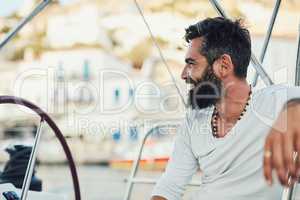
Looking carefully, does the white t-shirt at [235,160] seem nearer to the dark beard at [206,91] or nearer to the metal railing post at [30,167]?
the dark beard at [206,91]

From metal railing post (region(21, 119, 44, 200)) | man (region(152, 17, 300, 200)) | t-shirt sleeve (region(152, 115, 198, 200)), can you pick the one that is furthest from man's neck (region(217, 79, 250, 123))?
metal railing post (region(21, 119, 44, 200))

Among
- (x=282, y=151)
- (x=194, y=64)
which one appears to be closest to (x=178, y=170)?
(x=194, y=64)

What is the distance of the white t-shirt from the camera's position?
127 cm

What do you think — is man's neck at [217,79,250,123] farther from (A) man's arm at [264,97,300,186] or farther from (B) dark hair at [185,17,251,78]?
(A) man's arm at [264,97,300,186]

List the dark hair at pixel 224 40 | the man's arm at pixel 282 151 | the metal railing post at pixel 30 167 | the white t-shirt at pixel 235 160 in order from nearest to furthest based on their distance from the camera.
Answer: the man's arm at pixel 282 151
the white t-shirt at pixel 235 160
the dark hair at pixel 224 40
the metal railing post at pixel 30 167

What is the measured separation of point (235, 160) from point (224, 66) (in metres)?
0.22

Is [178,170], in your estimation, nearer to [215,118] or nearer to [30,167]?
[215,118]

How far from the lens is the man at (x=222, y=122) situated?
1.28 metres

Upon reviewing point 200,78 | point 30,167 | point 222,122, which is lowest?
point 30,167

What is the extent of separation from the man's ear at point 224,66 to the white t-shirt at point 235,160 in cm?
8

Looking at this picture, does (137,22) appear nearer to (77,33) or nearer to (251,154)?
(77,33)

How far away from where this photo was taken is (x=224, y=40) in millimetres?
1392

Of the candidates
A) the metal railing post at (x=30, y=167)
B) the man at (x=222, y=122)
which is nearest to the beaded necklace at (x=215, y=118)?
the man at (x=222, y=122)

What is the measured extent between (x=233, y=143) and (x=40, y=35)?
18.5m
